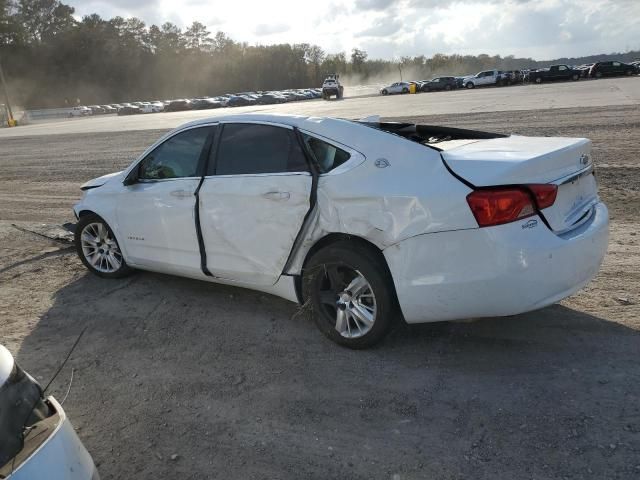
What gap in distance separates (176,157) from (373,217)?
7.18ft

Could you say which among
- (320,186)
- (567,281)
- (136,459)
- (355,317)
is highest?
(320,186)

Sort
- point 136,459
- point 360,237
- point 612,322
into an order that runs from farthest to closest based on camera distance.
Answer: point 612,322 < point 360,237 < point 136,459

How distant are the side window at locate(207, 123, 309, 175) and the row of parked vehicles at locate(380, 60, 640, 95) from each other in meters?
54.2

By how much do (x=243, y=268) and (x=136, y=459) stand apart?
174 cm

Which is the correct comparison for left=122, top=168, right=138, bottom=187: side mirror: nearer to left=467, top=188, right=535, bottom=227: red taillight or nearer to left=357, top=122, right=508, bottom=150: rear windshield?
left=357, top=122, right=508, bottom=150: rear windshield

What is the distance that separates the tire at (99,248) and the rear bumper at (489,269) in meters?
3.25

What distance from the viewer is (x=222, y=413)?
3479mm

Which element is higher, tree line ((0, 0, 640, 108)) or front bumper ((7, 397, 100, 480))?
tree line ((0, 0, 640, 108))

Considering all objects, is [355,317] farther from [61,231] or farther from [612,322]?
[61,231]

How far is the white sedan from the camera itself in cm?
337

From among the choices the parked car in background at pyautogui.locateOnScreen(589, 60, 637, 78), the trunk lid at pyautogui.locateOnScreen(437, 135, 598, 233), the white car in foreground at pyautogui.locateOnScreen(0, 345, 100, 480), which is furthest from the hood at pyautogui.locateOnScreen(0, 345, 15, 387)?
the parked car in background at pyautogui.locateOnScreen(589, 60, 637, 78)

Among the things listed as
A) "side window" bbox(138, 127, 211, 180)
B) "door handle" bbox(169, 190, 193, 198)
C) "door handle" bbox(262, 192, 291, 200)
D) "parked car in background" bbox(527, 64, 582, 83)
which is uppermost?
"parked car in background" bbox(527, 64, 582, 83)

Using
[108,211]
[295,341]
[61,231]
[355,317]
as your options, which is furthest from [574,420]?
[61,231]

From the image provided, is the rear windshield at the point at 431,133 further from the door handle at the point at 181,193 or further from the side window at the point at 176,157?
the door handle at the point at 181,193
